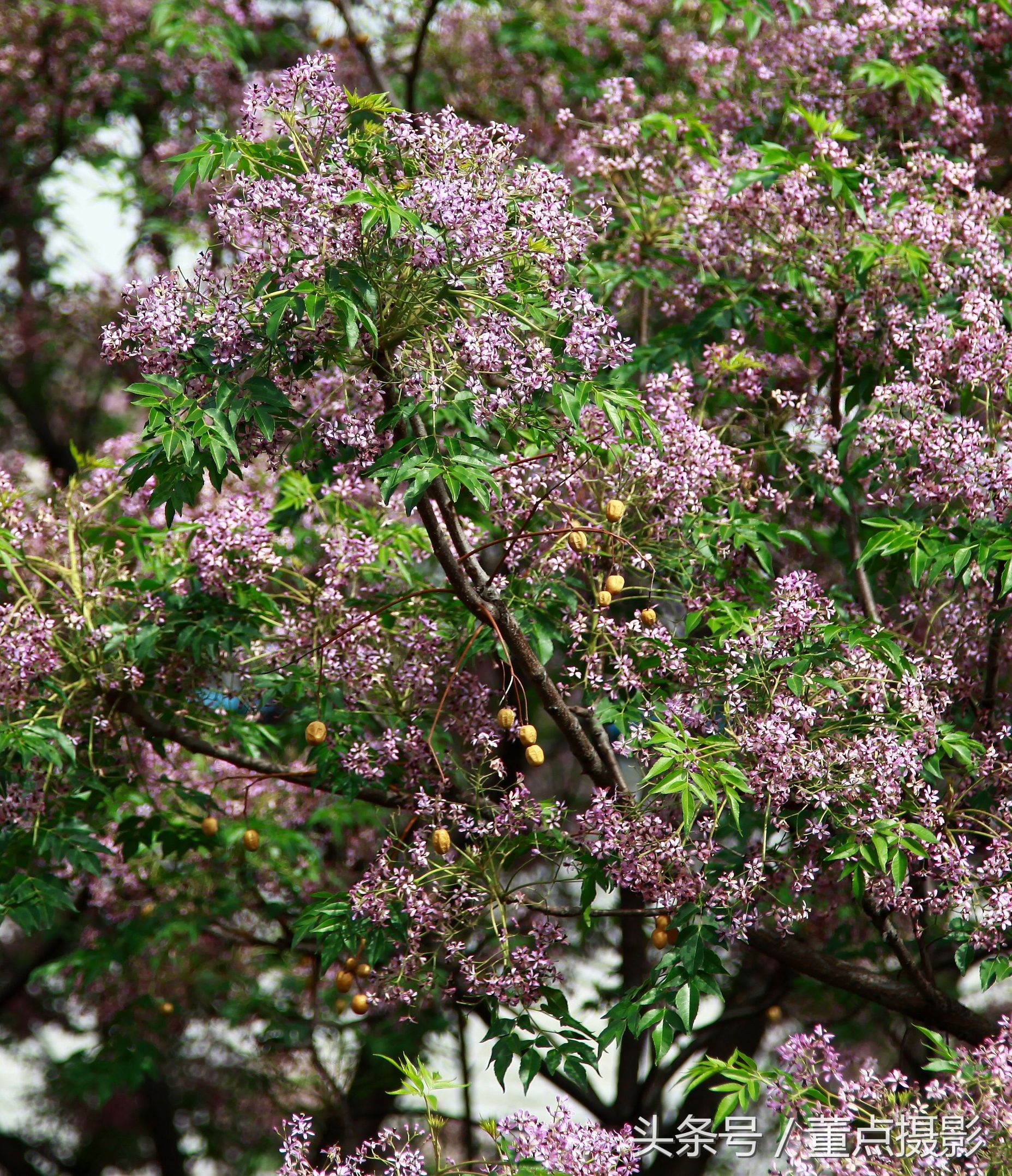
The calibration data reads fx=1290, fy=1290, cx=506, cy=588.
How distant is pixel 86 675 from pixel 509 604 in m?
1.53

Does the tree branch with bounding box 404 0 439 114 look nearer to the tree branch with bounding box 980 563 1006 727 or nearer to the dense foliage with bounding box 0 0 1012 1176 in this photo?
the dense foliage with bounding box 0 0 1012 1176

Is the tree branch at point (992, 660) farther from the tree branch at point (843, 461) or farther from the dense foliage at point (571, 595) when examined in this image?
the tree branch at point (843, 461)

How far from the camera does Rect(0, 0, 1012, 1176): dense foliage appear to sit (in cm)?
343

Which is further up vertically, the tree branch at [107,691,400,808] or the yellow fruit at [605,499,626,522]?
the yellow fruit at [605,499,626,522]

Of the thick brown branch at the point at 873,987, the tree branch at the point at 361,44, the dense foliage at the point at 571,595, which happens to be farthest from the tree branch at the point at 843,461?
the tree branch at the point at 361,44

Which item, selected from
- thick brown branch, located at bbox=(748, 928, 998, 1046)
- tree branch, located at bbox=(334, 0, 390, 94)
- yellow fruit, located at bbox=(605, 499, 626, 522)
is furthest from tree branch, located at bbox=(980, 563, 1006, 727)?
tree branch, located at bbox=(334, 0, 390, 94)

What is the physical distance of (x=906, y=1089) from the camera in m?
3.30

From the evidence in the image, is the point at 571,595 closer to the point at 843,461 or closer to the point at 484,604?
the point at 484,604

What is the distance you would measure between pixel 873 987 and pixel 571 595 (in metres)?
1.69

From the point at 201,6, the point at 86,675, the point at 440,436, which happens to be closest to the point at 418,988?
the point at 86,675

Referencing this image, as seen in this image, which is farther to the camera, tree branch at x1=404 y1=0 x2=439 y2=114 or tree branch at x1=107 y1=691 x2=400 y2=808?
tree branch at x1=404 y1=0 x2=439 y2=114

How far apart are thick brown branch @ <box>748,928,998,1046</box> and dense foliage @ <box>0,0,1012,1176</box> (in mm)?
17

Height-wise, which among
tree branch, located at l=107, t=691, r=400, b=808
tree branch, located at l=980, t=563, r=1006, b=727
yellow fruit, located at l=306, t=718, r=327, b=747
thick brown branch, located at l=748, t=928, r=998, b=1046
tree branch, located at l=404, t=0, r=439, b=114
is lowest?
thick brown branch, located at l=748, t=928, r=998, b=1046

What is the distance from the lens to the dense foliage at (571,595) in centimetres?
343
